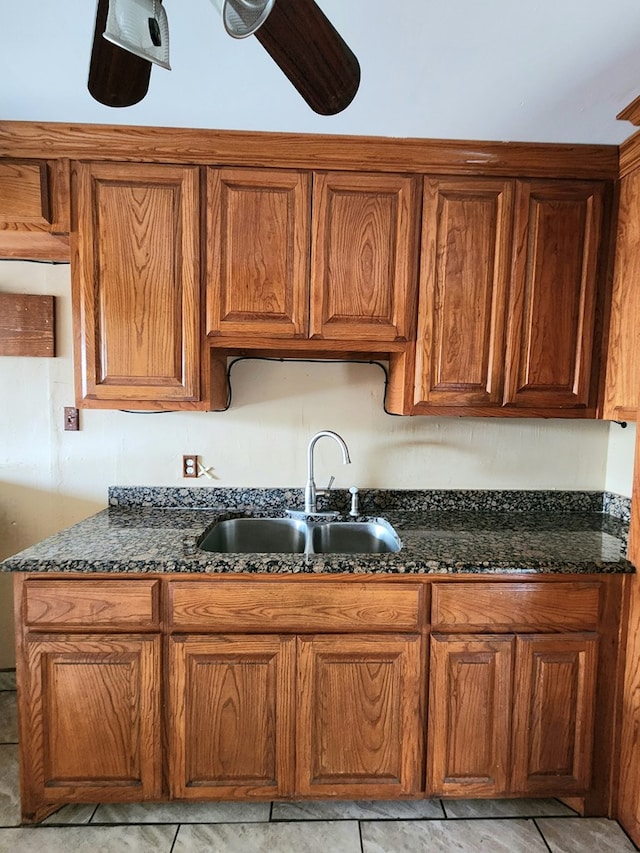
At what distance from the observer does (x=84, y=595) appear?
141 centimetres

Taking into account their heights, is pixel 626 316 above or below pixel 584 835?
above

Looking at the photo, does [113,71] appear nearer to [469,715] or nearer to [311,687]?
[311,687]

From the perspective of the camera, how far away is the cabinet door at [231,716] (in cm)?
143

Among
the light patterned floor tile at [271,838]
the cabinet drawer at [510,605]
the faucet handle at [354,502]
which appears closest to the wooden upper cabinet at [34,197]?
the faucet handle at [354,502]

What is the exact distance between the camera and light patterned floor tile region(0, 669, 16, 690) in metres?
2.07

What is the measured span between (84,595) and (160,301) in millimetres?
1011

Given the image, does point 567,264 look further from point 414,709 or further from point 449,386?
point 414,709

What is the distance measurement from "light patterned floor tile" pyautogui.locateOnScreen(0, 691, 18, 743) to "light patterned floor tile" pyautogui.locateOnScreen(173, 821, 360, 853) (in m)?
0.89

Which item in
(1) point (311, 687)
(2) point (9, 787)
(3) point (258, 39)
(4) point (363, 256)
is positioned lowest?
(2) point (9, 787)

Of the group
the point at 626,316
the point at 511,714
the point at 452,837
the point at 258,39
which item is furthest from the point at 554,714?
the point at 258,39

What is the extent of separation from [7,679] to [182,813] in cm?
115

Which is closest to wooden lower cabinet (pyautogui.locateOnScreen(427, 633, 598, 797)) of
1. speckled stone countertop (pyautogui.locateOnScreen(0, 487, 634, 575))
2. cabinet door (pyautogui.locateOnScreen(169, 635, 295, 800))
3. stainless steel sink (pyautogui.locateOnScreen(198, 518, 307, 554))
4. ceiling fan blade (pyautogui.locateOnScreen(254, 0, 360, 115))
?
speckled stone countertop (pyautogui.locateOnScreen(0, 487, 634, 575))

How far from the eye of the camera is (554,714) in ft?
4.88

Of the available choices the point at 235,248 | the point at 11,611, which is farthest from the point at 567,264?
the point at 11,611
